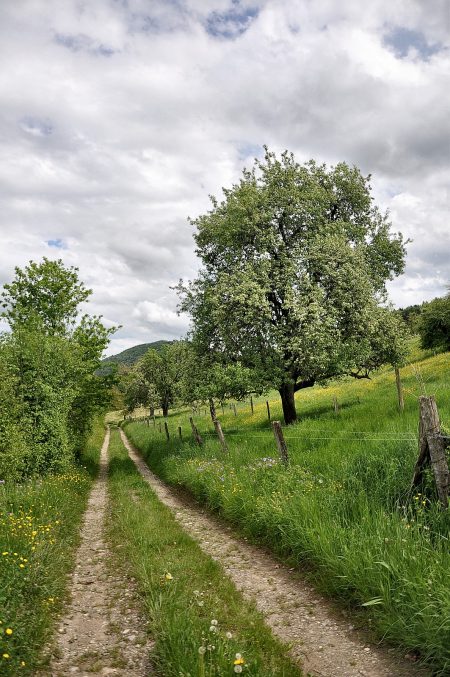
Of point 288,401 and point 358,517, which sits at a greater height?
point 288,401

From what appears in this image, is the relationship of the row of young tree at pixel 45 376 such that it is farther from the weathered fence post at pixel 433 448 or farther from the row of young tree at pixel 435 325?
the row of young tree at pixel 435 325

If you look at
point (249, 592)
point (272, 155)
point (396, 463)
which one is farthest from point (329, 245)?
point (249, 592)

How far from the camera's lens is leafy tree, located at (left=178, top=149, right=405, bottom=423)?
19047 mm

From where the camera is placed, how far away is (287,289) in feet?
63.4

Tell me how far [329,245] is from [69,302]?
1897 centimetres

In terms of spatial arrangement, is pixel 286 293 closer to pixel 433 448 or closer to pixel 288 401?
pixel 288 401

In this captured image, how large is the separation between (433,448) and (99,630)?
588 centimetres

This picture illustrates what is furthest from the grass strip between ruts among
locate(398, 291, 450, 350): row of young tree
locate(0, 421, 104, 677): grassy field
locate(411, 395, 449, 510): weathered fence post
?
locate(398, 291, 450, 350): row of young tree

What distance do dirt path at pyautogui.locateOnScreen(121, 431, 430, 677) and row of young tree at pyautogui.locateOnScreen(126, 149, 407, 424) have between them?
424 inches

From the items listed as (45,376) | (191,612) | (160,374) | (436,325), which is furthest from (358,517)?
(160,374)

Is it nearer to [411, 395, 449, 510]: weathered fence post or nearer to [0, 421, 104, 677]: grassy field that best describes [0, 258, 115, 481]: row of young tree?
[0, 421, 104, 677]: grassy field

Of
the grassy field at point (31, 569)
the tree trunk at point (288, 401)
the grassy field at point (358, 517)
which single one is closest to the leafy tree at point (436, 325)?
the tree trunk at point (288, 401)

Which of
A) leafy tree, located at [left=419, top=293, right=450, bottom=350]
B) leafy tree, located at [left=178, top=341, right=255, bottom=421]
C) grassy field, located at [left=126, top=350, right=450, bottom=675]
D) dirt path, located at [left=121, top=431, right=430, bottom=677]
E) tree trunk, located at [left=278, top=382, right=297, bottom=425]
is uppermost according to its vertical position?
leafy tree, located at [left=419, top=293, right=450, bottom=350]

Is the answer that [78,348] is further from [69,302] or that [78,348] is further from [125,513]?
[125,513]
